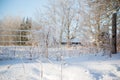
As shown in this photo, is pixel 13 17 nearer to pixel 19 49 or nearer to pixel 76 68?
pixel 19 49

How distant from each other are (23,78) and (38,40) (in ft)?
12.0

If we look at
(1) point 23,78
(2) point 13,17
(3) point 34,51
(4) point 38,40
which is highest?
(2) point 13,17

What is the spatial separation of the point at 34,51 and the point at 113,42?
12.9ft

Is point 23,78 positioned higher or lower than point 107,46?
lower

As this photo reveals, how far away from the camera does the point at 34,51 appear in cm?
829

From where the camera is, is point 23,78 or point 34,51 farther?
point 34,51

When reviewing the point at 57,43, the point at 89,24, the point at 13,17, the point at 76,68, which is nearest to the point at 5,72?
the point at 76,68

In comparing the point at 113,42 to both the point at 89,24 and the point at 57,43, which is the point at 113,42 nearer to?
the point at 57,43

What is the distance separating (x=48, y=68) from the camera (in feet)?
18.6

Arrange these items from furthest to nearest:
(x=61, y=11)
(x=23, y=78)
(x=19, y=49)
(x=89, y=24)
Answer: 1. (x=61, y=11)
2. (x=89, y=24)
3. (x=19, y=49)
4. (x=23, y=78)

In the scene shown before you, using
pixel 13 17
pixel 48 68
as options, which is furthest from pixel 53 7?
pixel 48 68

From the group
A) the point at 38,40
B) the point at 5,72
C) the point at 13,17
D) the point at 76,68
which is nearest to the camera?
the point at 5,72

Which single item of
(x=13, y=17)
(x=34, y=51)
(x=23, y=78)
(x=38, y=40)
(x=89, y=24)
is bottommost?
(x=23, y=78)

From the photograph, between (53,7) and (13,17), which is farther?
(13,17)
